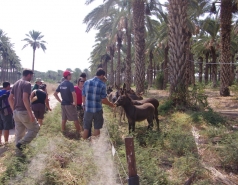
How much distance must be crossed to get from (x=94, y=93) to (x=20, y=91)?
5.17 ft

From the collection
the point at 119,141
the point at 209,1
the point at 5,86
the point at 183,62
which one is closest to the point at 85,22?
the point at 209,1

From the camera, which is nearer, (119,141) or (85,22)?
(119,141)

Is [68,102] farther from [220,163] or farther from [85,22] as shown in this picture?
[85,22]

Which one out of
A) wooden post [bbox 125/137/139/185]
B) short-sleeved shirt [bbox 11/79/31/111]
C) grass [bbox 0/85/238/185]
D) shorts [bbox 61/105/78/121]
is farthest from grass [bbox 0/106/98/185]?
shorts [bbox 61/105/78/121]

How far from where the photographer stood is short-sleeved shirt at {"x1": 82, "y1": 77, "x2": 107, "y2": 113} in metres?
6.25

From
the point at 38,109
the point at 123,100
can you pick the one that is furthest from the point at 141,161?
the point at 38,109

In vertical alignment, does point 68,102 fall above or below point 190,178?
above

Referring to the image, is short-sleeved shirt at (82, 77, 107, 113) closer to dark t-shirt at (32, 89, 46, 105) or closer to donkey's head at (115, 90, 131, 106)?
donkey's head at (115, 90, 131, 106)

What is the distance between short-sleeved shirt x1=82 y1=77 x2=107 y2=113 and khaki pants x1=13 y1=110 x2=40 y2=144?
1268 mm

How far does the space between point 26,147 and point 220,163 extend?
395cm

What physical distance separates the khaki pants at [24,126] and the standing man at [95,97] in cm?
118

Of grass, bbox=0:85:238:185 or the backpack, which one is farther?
the backpack

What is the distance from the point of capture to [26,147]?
587 cm

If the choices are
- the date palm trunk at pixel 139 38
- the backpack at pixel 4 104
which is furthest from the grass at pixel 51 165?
the date palm trunk at pixel 139 38
